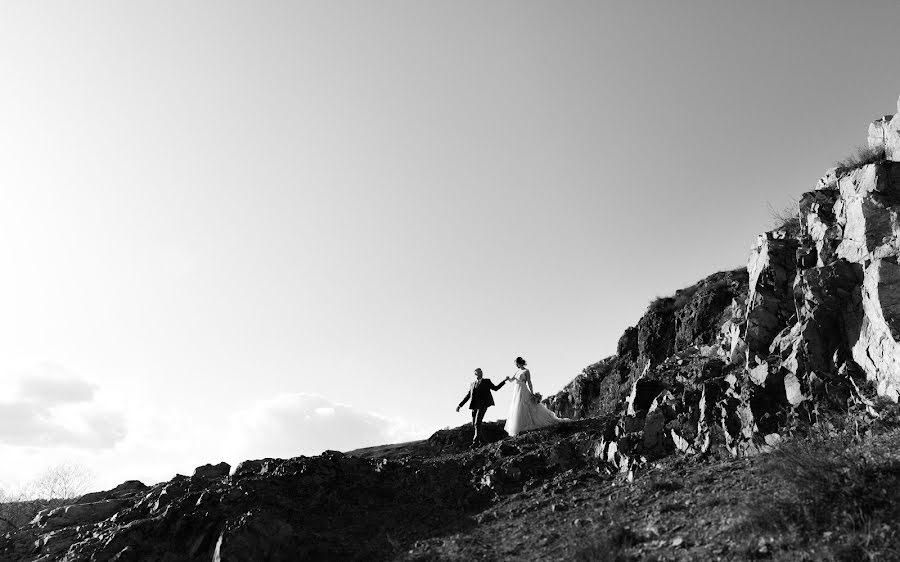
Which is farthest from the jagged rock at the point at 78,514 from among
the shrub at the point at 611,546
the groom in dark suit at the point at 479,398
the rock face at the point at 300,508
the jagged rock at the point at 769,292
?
the jagged rock at the point at 769,292

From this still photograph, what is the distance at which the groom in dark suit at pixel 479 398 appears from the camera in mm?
20625

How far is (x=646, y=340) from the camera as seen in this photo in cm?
3055

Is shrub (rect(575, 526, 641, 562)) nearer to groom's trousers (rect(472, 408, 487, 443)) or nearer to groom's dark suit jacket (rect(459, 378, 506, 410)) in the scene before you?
groom's dark suit jacket (rect(459, 378, 506, 410))

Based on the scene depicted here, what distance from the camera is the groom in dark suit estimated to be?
20.6m

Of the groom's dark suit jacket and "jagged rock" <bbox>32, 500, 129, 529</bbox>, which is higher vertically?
the groom's dark suit jacket

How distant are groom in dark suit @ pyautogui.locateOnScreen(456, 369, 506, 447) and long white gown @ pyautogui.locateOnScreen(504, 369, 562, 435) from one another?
0.92 metres

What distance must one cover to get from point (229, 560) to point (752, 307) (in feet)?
55.6

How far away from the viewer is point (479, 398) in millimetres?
20656

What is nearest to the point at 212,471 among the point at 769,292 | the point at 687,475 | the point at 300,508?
the point at 300,508

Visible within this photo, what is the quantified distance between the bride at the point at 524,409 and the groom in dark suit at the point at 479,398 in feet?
3.06

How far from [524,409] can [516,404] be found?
1.24ft

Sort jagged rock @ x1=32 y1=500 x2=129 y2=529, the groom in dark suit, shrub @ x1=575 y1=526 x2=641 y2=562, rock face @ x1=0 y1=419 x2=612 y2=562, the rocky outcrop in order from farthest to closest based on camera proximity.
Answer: the rocky outcrop, the groom in dark suit, jagged rock @ x1=32 y1=500 x2=129 y2=529, rock face @ x1=0 y1=419 x2=612 y2=562, shrub @ x1=575 y1=526 x2=641 y2=562

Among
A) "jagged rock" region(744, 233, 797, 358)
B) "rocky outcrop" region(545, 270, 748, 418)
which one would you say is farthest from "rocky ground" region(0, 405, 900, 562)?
"rocky outcrop" region(545, 270, 748, 418)

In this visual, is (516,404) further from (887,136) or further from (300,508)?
(887,136)
